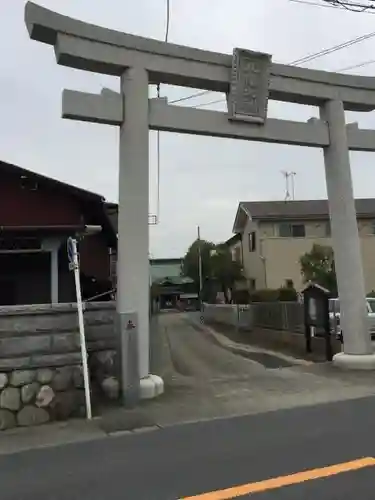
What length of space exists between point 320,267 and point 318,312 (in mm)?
17203

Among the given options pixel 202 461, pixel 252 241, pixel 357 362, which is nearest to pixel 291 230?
pixel 252 241

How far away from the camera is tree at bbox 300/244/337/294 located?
1174 inches

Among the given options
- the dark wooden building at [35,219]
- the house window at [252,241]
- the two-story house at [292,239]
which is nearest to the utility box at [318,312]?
the dark wooden building at [35,219]

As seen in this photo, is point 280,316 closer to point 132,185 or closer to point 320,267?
point 320,267

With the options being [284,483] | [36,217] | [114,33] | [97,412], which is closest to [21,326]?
[97,412]

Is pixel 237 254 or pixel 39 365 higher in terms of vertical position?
pixel 237 254

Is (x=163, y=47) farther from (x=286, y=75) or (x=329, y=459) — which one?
(x=329, y=459)

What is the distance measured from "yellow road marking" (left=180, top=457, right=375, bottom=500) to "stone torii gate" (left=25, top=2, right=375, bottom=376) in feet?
14.7

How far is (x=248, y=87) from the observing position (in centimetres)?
1054

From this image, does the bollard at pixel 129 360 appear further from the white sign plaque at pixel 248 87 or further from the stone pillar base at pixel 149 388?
the white sign plaque at pixel 248 87

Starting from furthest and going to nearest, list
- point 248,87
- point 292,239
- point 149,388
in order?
point 292,239 < point 248,87 < point 149,388

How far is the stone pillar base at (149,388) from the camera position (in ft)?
28.4

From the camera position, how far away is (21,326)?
7.58 m

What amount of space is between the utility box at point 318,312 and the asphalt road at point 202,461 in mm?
6393
